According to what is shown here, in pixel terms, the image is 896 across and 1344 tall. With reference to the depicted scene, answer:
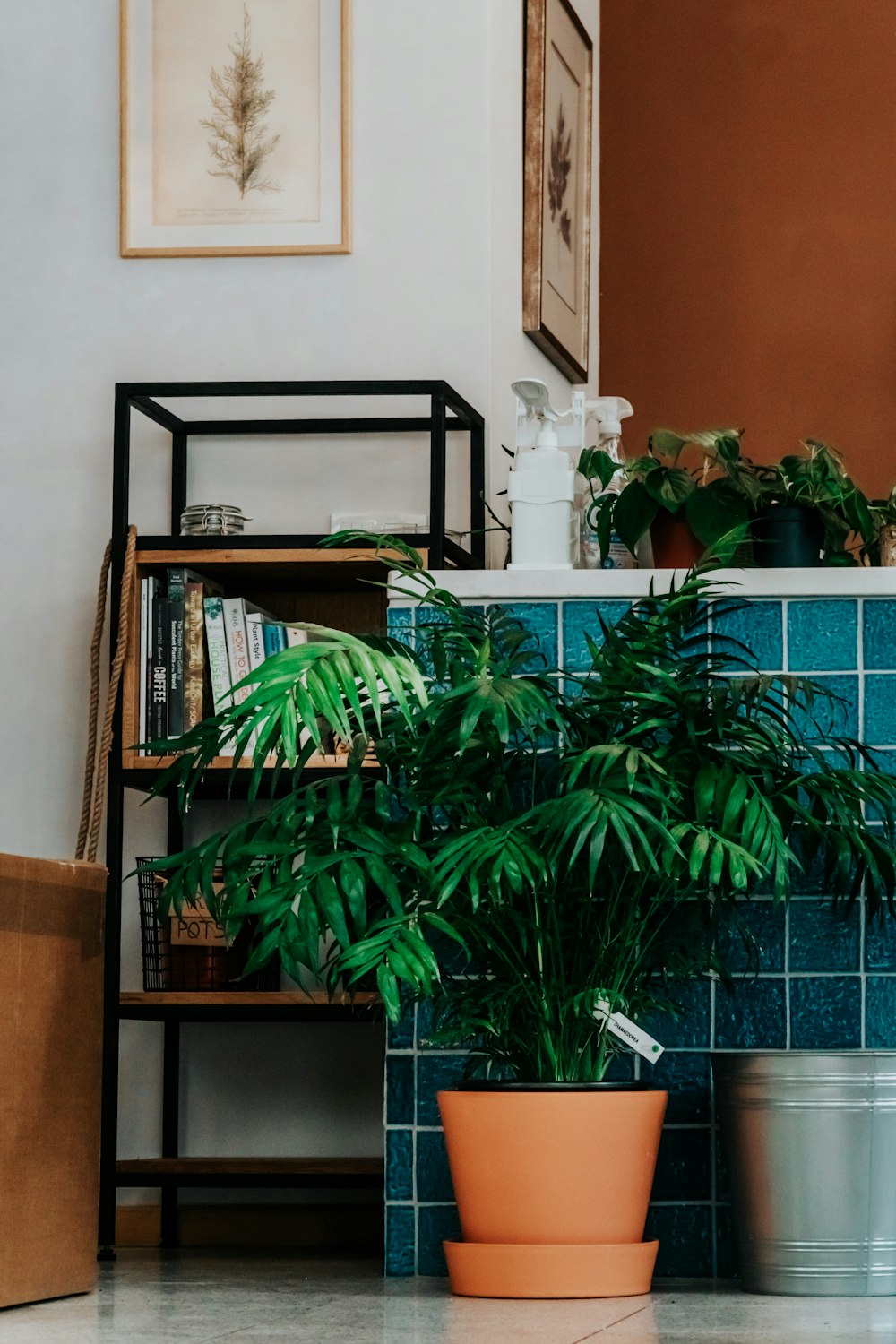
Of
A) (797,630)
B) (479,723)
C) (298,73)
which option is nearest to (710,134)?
(298,73)

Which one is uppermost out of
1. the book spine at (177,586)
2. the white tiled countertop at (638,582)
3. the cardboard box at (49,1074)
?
the book spine at (177,586)

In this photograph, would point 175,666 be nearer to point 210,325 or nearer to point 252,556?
point 252,556

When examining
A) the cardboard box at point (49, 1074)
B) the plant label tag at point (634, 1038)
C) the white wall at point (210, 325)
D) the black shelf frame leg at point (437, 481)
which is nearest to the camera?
the cardboard box at point (49, 1074)

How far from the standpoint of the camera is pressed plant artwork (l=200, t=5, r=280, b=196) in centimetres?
345

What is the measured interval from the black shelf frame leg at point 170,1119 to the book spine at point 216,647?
64 centimetres

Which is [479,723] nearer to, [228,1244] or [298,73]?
[228,1244]

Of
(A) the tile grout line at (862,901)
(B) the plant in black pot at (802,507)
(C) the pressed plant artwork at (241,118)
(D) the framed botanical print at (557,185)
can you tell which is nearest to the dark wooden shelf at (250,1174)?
(A) the tile grout line at (862,901)

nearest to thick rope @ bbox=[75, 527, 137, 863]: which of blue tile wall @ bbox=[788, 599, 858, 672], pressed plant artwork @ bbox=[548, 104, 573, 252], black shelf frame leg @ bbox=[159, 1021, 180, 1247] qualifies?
black shelf frame leg @ bbox=[159, 1021, 180, 1247]

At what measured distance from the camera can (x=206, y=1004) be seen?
2.97 m

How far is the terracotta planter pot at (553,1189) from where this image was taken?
234 centimetres

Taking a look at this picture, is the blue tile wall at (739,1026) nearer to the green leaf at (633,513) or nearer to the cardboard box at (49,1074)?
the green leaf at (633,513)

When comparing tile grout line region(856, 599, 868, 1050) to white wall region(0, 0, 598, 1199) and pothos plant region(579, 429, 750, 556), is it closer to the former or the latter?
A: pothos plant region(579, 429, 750, 556)

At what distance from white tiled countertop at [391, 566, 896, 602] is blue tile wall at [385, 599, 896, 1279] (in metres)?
0.04

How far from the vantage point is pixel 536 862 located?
2271 mm
